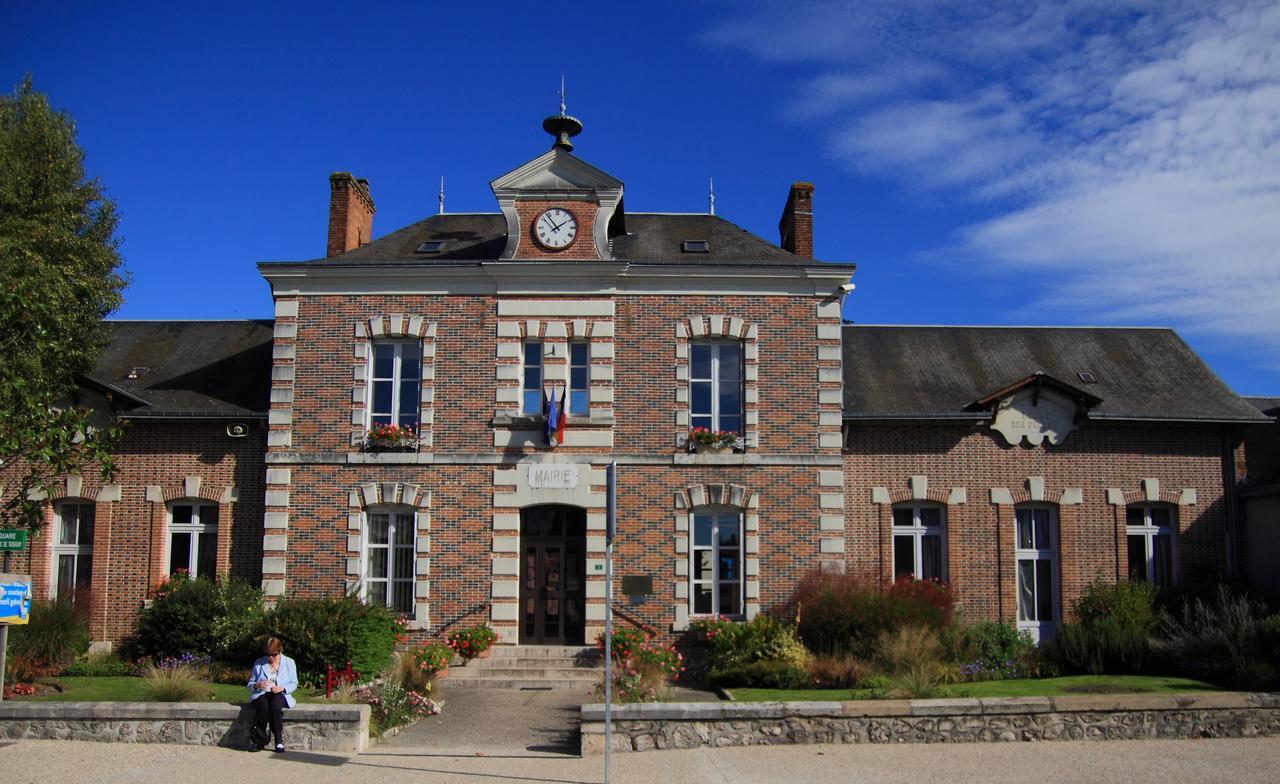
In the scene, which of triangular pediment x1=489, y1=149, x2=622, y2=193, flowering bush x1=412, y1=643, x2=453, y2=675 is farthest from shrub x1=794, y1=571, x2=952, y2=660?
triangular pediment x1=489, y1=149, x2=622, y2=193

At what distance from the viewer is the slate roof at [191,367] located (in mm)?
17391

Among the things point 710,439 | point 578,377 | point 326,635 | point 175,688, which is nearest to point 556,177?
point 578,377

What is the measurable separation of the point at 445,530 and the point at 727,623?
4.80 m

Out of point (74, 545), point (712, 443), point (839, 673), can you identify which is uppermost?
point (712, 443)

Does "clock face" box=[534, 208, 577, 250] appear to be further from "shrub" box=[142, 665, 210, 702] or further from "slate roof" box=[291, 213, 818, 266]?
"shrub" box=[142, 665, 210, 702]

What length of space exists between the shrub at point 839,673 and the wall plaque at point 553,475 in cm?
A: 491

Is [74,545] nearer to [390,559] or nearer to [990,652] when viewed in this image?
[390,559]

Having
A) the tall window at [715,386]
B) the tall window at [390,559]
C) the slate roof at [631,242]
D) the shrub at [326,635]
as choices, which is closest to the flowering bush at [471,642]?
the tall window at [390,559]

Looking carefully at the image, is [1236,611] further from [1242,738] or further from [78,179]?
[78,179]

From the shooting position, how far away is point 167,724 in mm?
11188

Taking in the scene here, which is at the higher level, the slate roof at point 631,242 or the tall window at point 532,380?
the slate roof at point 631,242

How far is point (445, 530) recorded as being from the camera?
16.6 metres

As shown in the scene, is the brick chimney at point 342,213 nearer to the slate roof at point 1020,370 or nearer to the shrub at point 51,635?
the shrub at point 51,635

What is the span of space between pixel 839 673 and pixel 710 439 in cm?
444
